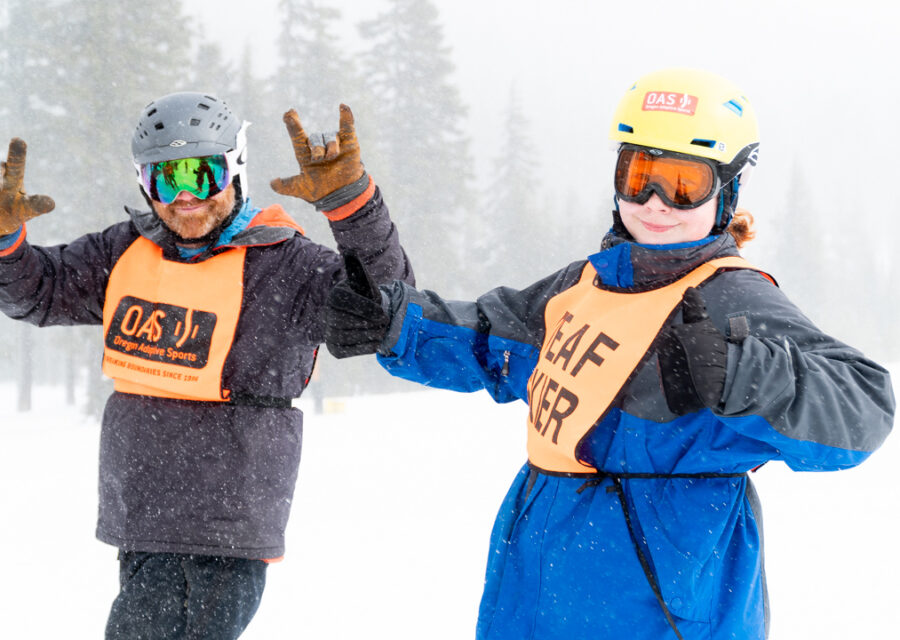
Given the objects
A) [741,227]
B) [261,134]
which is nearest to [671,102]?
[741,227]

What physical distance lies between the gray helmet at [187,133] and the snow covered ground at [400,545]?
3.83 metres

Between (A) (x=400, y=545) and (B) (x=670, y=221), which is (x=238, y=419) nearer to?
(B) (x=670, y=221)

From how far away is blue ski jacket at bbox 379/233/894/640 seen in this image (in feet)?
6.47

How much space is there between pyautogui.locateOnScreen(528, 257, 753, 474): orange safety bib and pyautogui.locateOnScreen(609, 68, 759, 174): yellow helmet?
38cm

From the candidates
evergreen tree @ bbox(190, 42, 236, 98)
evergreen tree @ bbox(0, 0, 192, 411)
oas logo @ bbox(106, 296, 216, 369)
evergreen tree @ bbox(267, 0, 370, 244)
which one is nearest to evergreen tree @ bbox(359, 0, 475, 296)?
evergreen tree @ bbox(267, 0, 370, 244)

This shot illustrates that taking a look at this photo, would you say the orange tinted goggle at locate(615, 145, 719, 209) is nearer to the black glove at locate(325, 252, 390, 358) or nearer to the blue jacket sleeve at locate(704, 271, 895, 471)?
the blue jacket sleeve at locate(704, 271, 895, 471)

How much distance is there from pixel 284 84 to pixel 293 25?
5.52 feet

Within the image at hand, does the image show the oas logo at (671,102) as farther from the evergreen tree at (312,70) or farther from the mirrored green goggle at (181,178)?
the evergreen tree at (312,70)

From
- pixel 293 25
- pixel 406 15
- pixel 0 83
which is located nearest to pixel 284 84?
pixel 293 25

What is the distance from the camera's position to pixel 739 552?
2352 mm

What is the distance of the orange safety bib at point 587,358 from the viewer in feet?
7.83

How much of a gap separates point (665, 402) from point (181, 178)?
2.24m

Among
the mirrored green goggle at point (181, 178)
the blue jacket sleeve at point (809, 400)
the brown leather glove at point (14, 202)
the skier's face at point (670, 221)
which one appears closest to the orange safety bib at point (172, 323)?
the mirrored green goggle at point (181, 178)

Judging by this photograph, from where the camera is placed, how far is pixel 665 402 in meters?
2.30
